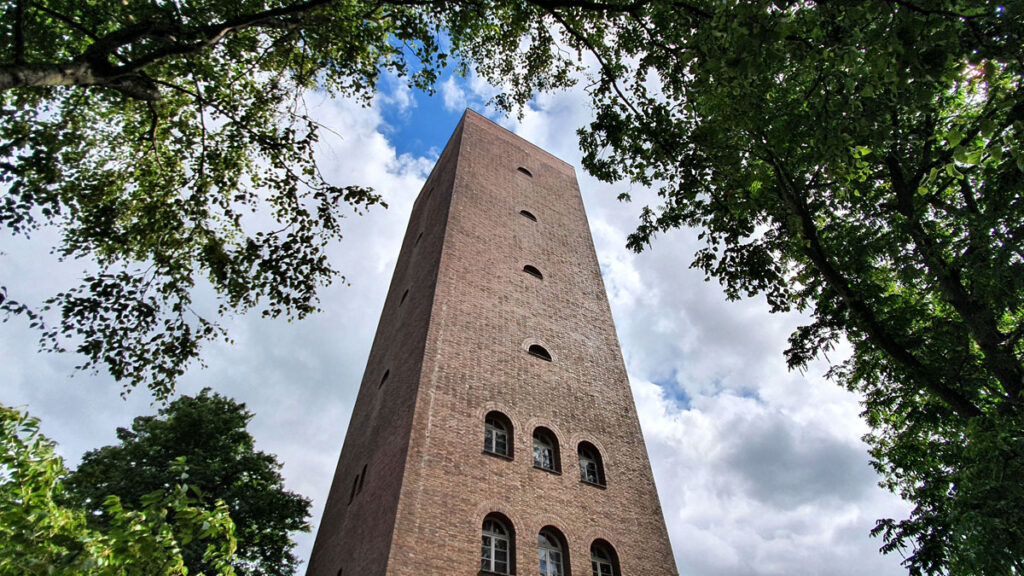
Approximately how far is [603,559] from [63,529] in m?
9.28

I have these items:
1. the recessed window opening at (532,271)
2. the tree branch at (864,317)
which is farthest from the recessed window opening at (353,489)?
the tree branch at (864,317)

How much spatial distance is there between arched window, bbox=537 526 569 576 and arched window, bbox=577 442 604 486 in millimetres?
1649

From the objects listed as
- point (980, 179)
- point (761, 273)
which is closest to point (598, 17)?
point (761, 273)

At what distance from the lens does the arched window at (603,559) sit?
36.8 ft

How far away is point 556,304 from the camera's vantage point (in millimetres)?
17141

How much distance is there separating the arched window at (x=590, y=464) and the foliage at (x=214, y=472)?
38.9 ft

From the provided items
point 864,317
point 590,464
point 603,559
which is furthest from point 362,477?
point 864,317

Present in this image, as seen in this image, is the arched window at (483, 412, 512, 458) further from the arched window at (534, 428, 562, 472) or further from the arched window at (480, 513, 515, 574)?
the arched window at (480, 513, 515, 574)

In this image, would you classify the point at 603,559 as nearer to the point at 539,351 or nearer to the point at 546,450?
the point at 546,450

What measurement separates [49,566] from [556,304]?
1352 cm

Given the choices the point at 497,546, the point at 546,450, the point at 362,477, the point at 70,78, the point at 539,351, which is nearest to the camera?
the point at 70,78

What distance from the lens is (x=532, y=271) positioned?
18031mm

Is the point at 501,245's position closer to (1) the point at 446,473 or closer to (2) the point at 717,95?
(1) the point at 446,473

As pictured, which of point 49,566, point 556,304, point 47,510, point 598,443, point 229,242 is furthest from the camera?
point 556,304
